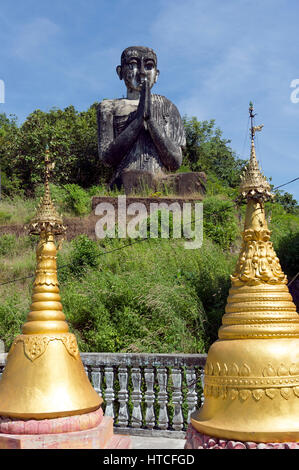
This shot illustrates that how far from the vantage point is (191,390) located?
545cm

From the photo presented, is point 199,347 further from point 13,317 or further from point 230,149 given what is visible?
point 230,149

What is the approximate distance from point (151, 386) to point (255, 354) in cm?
317

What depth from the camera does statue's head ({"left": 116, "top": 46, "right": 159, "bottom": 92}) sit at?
16250 millimetres

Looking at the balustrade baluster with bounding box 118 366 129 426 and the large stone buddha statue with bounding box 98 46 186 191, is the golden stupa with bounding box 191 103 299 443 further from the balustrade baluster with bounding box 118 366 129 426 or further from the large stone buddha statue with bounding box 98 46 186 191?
the large stone buddha statue with bounding box 98 46 186 191

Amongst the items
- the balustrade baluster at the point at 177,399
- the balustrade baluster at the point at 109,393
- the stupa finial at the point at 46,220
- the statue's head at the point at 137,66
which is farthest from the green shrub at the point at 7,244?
the stupa finial at the point at 46,220

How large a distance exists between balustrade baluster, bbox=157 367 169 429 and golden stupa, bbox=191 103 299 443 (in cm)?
274

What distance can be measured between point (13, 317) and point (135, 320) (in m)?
2.46

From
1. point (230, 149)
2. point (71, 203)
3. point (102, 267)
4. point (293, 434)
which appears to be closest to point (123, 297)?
point (102, 267)

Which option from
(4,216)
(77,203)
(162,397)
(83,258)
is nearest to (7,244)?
(4,216)

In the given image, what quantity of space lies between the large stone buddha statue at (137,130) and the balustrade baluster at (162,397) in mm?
10500

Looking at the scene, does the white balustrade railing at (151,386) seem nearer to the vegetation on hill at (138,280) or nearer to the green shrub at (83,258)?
the vegetation on hill at (138,280)

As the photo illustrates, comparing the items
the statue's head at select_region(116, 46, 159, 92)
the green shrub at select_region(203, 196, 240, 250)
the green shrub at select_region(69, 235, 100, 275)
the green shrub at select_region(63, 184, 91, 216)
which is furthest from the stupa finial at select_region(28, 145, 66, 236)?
the statue's head at select_region(116, 46, 159, 92)

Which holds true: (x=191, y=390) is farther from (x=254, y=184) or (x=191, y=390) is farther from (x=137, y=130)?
(x=137, y=130)

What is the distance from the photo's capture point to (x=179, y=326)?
808 cm
